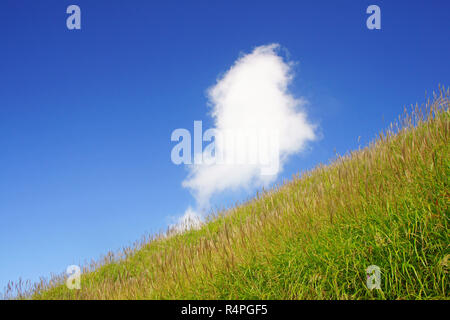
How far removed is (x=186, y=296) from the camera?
3.50 metres

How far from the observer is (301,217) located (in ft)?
12.9
